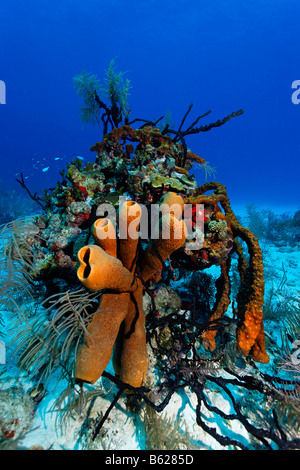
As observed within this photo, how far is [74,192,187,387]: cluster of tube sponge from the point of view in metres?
1.72

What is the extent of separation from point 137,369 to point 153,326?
0.53 metres

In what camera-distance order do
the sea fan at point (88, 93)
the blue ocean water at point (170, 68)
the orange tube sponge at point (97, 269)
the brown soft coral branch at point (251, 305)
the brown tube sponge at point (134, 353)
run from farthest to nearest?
the blue ocean water at point (170, 68) < the sea fan at point (88, 93) < the brown soft coral branch at point (251, 305) < the brown tube sponge at point (134, 353) < the orange tube sponge at point (97, 269)

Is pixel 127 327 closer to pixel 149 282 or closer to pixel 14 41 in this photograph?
pixel 149 282

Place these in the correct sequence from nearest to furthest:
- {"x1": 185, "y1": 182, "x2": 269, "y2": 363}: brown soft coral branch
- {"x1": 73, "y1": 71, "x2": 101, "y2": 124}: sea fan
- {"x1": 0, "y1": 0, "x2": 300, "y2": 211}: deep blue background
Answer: {"x1": 185, "y1": 182, "x2": 269, "y2": 363}: brown soft coral branch, {"x1": 73, "y1": 71, "x2": 101, "y2": 124}: sea fan, {"x1": 0, "y1": 0, "x2": 300, "y2": 211}: deep blue background

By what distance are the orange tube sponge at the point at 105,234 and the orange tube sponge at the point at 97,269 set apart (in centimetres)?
15

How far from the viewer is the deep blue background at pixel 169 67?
3433 inches

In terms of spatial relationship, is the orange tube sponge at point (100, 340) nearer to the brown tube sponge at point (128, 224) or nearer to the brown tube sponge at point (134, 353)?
the brown tube sponge at point (134, 353)

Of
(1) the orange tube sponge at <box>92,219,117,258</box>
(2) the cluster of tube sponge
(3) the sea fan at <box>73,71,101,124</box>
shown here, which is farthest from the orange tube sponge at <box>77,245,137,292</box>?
(3) the sea fan at <box>73,71,101,124</box>

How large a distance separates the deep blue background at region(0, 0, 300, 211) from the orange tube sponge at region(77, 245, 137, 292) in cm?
9361

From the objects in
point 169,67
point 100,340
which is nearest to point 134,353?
point 100,340

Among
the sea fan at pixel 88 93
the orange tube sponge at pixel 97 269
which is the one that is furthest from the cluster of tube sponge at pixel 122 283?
the sea fan at pixel 88 93

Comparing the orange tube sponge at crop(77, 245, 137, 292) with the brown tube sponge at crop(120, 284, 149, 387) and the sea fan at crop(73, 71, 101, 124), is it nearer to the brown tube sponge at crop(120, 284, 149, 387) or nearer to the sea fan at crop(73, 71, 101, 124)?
the brown tube sponge at crop(120, 284, 149, 387)

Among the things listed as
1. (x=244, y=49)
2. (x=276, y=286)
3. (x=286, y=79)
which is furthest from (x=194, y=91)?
(x=276, y=286)

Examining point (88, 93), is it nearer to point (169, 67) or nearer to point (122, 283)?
point (122, 283)
